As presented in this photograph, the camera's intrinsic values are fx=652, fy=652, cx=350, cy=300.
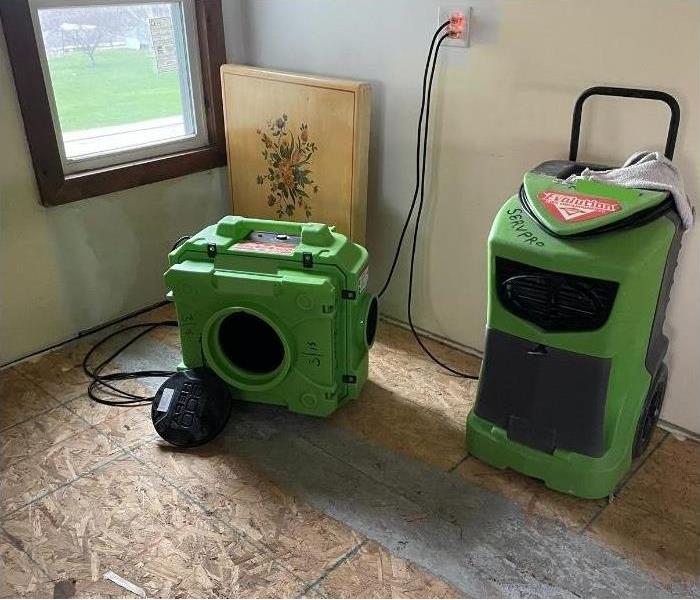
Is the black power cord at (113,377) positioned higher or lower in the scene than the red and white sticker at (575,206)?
lower

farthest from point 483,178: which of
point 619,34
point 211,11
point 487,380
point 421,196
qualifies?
point 211,11

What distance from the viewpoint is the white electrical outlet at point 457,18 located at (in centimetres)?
170

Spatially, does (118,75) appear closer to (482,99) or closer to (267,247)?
(267,247)

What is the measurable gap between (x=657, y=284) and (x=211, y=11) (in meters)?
1.66

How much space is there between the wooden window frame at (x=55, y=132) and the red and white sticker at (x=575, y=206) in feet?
4.43

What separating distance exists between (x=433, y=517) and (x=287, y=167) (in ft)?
3.96

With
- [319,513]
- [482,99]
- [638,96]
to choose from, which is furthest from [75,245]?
[638,96]

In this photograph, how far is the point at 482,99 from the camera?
1.76 m

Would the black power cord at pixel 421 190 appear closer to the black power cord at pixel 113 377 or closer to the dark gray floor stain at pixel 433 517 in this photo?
the dark gray floor stain at pixel 433 517

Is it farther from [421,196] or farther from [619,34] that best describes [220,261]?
[619,34]

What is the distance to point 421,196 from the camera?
6.49ft

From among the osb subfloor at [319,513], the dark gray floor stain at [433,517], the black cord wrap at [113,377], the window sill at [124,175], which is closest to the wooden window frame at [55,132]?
the window sill at [124,175]

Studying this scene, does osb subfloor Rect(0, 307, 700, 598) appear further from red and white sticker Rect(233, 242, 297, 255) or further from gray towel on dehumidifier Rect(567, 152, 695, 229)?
gray towel on dehumidifier Rect(567, 152, 695, 229)

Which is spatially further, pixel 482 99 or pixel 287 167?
pixel 287 167
